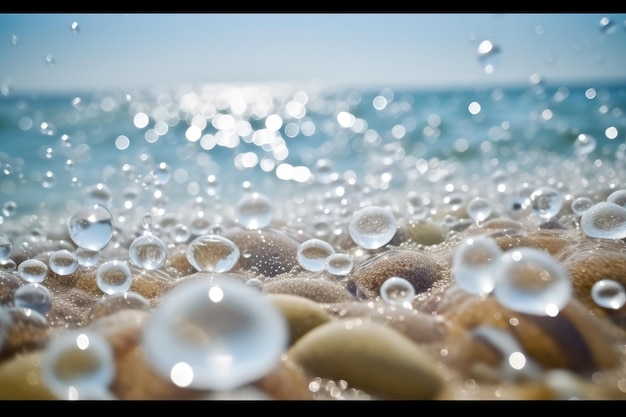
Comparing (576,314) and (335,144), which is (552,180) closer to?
(576,314)

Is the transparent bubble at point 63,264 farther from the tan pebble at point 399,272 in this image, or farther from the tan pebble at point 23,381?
the tan pebble at point 399,272

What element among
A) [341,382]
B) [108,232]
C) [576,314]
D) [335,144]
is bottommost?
[341,382]

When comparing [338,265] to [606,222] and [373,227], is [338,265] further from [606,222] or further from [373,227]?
[606,222]

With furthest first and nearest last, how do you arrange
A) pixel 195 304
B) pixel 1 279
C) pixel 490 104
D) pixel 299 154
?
pixel 490 104
pixel 299 154
pixel 1 279
pixel 195 304

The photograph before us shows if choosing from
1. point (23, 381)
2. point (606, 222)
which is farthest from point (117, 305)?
point (606, 222)

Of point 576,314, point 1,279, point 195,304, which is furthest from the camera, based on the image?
point 1,279
